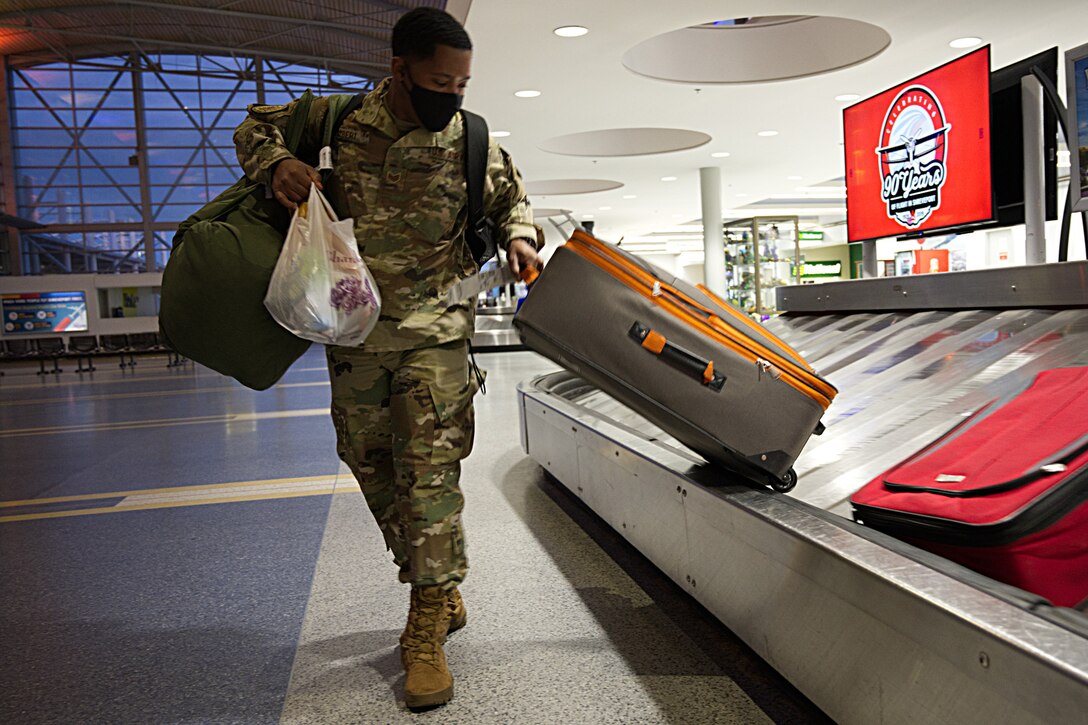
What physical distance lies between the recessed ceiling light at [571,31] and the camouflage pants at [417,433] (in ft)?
20.8

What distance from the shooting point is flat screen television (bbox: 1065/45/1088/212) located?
309 centimetres

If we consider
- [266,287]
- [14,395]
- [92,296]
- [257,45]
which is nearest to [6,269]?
[92,296]

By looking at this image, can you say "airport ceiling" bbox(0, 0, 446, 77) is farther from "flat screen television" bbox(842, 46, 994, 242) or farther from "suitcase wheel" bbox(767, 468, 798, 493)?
"suitcase wheel" bbox(767, 468, 798, 493)

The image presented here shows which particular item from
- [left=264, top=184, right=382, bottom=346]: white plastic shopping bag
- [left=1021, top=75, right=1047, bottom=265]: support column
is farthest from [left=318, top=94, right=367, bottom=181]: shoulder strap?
[left=1021, top=75, right=1047, bottom=265]: support column

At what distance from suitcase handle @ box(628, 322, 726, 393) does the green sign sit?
22.9 m

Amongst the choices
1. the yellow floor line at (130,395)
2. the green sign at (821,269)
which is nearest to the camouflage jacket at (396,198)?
the yellow floor line at (130,395)

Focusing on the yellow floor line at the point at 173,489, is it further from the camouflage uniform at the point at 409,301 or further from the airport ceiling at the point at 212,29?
the airport ceiling at the point at 212,29

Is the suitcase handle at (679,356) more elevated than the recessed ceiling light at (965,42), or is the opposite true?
the recessed ceiling light at (965,42)

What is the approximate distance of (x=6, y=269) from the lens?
26.6m

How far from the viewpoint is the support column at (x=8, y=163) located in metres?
26.2

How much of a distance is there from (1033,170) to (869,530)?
2.89 meters

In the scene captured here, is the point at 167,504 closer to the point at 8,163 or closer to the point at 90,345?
the point at 90,345

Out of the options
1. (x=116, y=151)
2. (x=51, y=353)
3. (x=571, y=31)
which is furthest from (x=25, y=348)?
(x=571, y=31)

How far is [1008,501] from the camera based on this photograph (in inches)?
52.0
